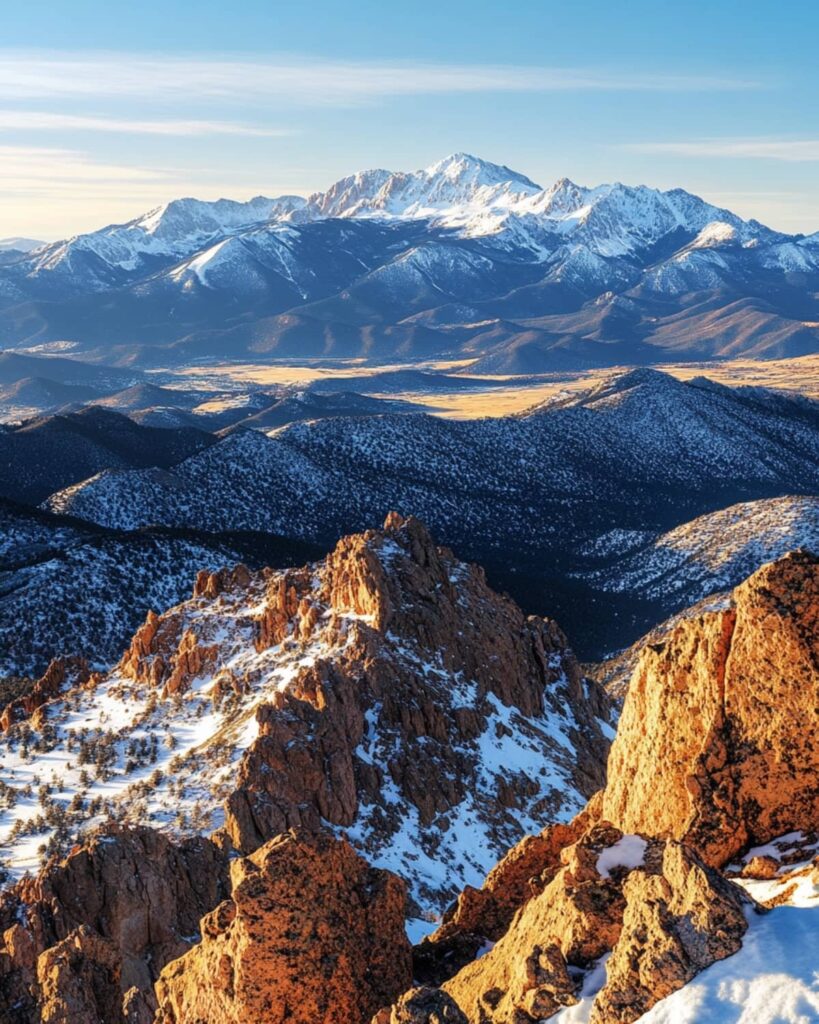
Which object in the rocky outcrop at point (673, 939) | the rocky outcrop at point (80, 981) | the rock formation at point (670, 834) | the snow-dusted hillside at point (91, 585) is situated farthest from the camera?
the snow-dusted hillside at point (91, 585)

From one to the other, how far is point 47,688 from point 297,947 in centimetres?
5058

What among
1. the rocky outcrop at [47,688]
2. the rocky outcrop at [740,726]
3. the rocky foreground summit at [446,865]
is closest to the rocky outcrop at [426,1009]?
the rocky foreground summit at [446,865]

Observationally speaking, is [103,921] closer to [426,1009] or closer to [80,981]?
[80,981]

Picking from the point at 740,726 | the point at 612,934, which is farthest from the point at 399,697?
the point at 612,934

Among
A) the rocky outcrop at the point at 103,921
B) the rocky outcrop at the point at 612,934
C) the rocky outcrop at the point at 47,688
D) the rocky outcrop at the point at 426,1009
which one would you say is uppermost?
the rocky outcrop at the point at 612,934

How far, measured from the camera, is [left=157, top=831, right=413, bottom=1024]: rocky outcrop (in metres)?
25.2

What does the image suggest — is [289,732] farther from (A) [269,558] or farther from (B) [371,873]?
(A) [269,558]

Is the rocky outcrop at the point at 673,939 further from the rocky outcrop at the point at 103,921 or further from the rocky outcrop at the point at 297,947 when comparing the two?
the rocky outcrop at the point at 103,921

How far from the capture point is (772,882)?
22.5m

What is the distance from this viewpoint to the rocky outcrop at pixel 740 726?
81.7 ft

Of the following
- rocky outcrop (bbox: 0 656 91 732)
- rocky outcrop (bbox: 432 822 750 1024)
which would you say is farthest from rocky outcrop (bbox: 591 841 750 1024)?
rocky outcrop (bbox: 0 656 91 732)

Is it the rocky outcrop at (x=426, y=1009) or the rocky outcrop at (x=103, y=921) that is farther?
the rocky outcrop at (x=103, y=921)

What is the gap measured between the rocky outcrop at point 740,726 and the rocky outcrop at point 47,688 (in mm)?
49074

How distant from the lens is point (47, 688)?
72000 mm
